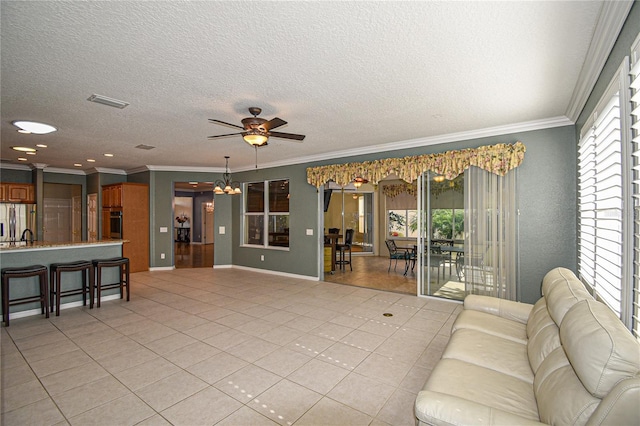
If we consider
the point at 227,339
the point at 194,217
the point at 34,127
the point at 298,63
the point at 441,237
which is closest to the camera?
the point at 298,63

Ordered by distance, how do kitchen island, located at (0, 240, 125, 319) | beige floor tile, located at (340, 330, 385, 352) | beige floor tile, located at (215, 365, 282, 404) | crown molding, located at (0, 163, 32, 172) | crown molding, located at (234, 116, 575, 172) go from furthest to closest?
crown molding, located at (0, 163, 32, 172) < kitchen island, located at (0, 240, 125, 319) < crown molding, located at (234, 116, 575, 172) < beige floor tile, located at (340, 330, 385, 352) < beige floor tile, located at (215, 365, 282, 404)

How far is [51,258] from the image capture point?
453 cm

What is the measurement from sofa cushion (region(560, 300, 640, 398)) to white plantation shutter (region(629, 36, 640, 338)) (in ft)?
0.97

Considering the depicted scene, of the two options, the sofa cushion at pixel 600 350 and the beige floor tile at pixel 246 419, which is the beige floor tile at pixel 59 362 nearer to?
the beige floor tile at pixel 246 419

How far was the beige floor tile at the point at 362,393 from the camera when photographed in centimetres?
226

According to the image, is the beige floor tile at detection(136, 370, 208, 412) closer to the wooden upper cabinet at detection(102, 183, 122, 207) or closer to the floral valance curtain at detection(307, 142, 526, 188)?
the floral valance curtain at detection(307, 142, 526, 188)

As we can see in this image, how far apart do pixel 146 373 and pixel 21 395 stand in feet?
2.84

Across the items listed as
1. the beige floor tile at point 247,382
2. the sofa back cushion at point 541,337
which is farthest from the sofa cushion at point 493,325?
the beige floor tile at point 247,382

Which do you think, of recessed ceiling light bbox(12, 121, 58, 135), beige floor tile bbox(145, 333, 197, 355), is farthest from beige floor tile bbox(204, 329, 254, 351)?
recessed ceiling light bbox(12, 121, 58, 135)

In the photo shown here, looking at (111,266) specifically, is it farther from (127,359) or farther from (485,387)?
(485,387)

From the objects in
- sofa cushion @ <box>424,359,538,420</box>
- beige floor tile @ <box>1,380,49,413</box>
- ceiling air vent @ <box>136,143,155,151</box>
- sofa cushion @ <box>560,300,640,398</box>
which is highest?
ceiling air vent @ <box>136,143,155,151</box>

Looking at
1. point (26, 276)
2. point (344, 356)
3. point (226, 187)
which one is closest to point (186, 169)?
point (226, 187)

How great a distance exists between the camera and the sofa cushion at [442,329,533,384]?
78.2 inches

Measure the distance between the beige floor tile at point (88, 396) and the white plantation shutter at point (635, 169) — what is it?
3526 millimetres
